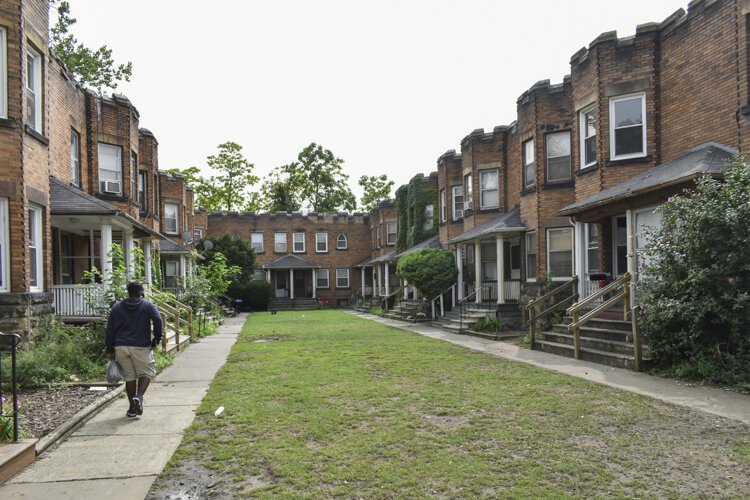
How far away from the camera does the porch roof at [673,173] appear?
10.8 m

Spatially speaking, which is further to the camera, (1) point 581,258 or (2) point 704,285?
(1) point 581,258

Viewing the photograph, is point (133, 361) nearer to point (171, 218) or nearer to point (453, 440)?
point (453, 440)

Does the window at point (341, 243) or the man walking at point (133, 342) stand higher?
the window at point (341, 243)

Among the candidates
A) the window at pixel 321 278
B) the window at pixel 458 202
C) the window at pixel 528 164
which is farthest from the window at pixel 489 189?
the window at pixel 321 278

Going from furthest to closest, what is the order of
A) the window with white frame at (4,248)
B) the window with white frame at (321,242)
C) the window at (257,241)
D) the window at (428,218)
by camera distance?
the window with white frame at (321,242), the window at (257,241), the window at (428,218), the window with white frame at (4,248)

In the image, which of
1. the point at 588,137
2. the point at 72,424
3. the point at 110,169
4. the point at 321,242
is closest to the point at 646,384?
the point at 72,424

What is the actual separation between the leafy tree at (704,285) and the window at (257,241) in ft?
120

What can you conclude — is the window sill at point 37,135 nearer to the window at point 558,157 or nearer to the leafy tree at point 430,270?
the window at point 558,157

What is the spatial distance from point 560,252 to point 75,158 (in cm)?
1535

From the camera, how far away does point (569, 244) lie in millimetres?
17766

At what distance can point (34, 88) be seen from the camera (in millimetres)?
11914

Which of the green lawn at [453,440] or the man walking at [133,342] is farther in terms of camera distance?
the man walking at [133,342]

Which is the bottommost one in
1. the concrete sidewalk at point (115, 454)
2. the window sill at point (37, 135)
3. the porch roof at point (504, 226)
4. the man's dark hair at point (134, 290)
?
the concrete sidewalk at point (115, 454)

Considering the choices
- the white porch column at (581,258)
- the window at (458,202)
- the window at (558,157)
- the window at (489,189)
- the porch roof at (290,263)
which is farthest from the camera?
the porch roof at (290,263)
